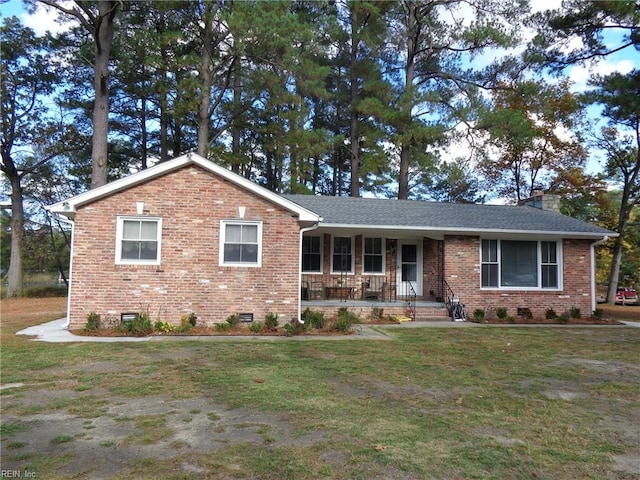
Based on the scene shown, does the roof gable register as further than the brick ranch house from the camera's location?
No

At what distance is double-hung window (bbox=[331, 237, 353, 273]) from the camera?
49.4ft

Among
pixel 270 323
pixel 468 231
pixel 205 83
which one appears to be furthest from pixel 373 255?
pixel 205 83

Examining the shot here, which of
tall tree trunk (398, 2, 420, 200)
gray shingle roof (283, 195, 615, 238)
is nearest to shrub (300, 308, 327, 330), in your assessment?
gray shingle roof (283, 195, 615, 238)

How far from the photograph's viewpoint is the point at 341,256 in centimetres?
1512

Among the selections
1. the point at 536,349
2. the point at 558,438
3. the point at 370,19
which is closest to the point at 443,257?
the point at 536,349

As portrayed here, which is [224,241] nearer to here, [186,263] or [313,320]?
[186,263]

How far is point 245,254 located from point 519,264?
933cm

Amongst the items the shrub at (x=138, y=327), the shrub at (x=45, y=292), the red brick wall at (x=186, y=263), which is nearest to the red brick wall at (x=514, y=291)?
the red brick wall at (x=186, y=263)

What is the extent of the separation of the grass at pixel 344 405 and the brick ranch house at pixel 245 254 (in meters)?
2.02

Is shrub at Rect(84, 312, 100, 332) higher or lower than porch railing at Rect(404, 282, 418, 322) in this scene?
lower

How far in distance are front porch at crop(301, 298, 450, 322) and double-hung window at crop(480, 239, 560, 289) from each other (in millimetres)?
1899

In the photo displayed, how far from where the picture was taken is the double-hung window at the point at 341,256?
49.4 ft

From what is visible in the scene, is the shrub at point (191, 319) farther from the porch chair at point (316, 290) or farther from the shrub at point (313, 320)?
the porch chair at point (316, 290)

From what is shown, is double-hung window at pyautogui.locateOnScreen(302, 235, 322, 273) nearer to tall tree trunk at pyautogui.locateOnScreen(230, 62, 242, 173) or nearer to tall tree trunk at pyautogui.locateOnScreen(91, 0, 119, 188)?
tall tree trunk at pyautogui.locateOnScreen(91, 0, 119, 188)
